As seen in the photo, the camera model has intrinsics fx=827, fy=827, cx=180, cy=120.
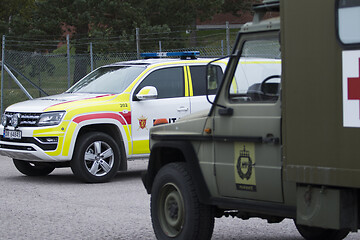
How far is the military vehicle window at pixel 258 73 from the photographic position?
21.3 feet

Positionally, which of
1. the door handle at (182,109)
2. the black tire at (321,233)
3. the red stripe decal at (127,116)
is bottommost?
the black tire at (321,233)

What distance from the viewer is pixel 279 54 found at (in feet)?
21.1

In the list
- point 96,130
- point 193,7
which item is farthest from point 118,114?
point 193,7

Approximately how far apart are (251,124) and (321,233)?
1755mm

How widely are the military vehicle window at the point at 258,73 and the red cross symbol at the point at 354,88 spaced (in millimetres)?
886

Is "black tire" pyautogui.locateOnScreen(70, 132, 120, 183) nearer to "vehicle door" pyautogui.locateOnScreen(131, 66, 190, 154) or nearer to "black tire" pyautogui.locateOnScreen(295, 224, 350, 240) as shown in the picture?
"vehicle door" pyautogui.locateOnScreen(131, 66, 190, 154)

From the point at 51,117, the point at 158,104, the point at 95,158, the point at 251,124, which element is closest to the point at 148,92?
the point at 158,104

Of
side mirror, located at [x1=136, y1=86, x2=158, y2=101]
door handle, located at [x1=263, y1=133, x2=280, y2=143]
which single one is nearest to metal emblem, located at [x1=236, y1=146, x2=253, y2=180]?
door handle, located at [x1=263, y1=133, x2=280, y2=143]

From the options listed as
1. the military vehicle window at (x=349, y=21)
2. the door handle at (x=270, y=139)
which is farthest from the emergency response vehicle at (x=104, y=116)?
the military vehicle window at (x=349, y=21)

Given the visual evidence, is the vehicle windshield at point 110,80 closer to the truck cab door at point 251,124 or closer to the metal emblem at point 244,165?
the truck cab door at point 251,124

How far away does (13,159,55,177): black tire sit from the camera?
1397 cm

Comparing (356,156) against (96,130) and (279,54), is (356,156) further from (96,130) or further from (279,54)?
(96,130)

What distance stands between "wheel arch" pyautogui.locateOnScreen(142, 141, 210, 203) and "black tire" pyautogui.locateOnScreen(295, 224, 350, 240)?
1157mm

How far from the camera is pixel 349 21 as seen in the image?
562cm
